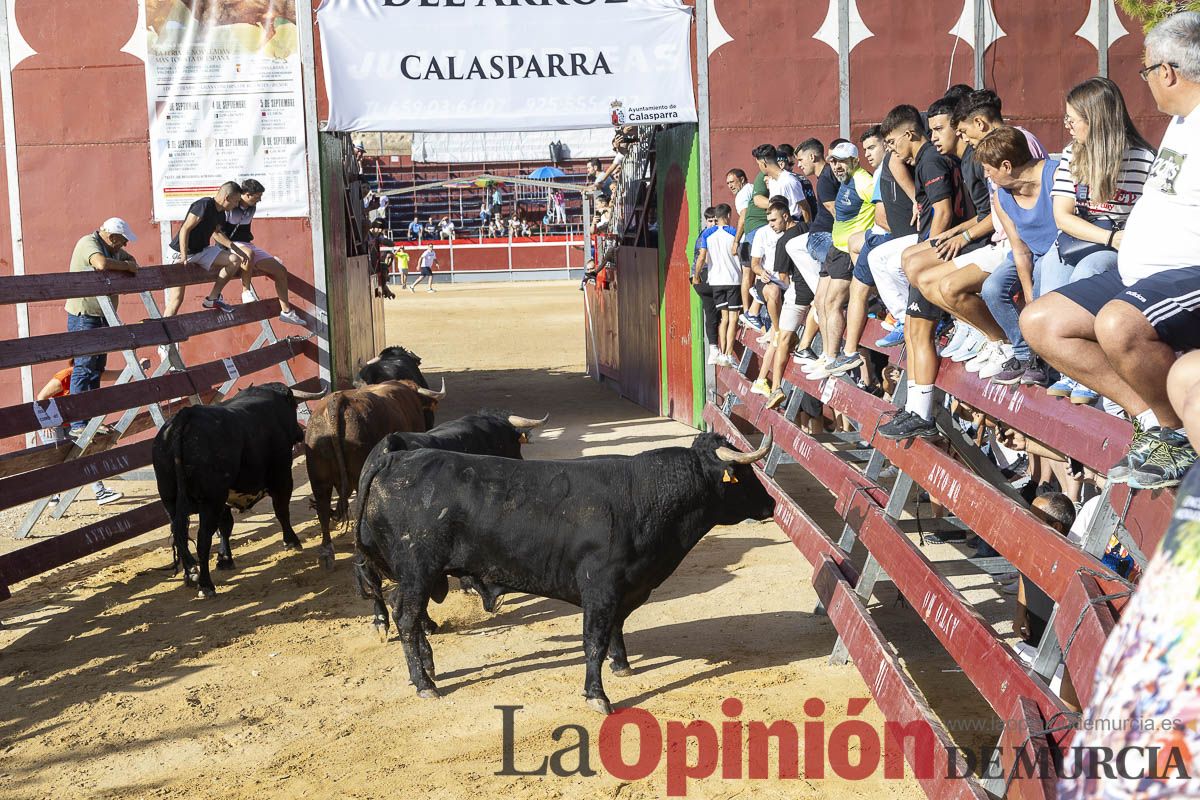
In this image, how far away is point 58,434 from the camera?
9.60 meters

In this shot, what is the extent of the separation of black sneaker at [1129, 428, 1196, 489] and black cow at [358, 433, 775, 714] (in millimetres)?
2726

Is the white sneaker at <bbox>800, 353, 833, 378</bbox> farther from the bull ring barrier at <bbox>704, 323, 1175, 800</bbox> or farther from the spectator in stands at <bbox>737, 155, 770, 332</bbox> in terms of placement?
the spectator in stands at <bbox>737, 155, 770, 332</bbox>

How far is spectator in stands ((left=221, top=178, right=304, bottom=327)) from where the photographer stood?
447 inches

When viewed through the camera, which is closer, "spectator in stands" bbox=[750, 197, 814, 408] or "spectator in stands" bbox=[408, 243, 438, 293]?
"spectator in stands" bbox=[750, 197, 814, 408]

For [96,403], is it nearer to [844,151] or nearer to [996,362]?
[844,151]

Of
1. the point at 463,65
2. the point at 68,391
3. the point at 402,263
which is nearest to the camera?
the point at 68,391

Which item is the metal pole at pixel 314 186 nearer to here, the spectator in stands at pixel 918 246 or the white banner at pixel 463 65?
the white banner at pixel 463 65

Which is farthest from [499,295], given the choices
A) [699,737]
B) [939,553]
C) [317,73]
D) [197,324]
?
[699,737]

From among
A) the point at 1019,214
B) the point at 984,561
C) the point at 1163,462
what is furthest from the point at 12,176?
the point at 1163,462

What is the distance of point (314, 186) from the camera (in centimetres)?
1210

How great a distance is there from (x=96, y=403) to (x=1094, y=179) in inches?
258

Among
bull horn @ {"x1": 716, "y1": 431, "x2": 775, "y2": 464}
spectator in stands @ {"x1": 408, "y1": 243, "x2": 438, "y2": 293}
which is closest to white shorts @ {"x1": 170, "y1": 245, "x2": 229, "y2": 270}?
bull horn @ {"x1": 716, "y1": 431, "x2": 775, "y2": 464}

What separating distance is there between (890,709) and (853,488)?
Answer: 6.62 feet

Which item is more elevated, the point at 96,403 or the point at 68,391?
the point at 96,403
